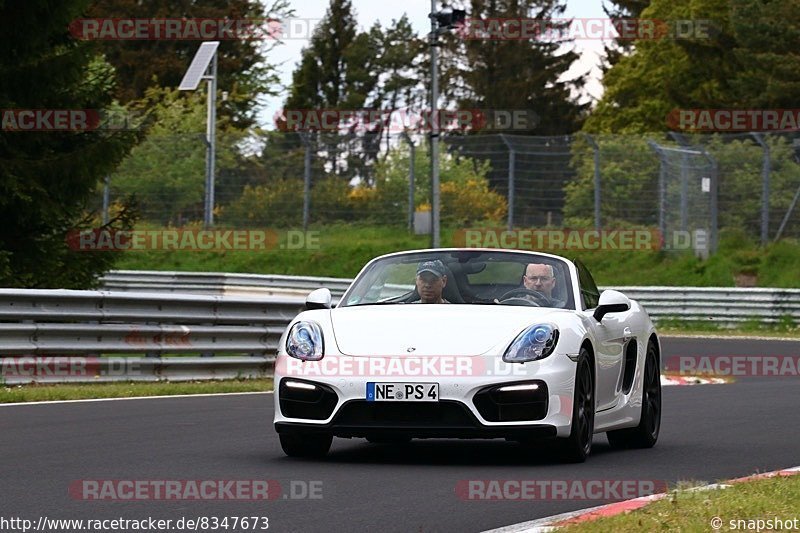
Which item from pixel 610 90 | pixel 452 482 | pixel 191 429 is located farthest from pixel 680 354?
pixel 610 90

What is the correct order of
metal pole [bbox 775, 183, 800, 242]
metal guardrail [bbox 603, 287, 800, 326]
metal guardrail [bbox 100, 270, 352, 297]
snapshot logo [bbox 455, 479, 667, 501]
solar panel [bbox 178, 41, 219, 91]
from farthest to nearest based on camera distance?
solar panel [bbox 178, 41, 219, 91] → metal guardrail [bbox 100, 270, 352, 297] → metal pole [bbox 775, 183, 800, 242] → metal guardrail [bbox 603, 287, 800, 326] → snapshot logo [bbox 455, 479, 667, 501]

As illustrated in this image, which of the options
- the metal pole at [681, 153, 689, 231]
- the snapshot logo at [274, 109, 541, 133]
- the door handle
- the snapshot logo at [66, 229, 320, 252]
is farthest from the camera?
the snapshot logo at [274, 109, 541, 133]

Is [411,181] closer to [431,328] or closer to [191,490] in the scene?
[431,328]

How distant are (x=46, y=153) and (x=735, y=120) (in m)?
42.2

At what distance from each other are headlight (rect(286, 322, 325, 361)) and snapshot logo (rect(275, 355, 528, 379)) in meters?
0.20

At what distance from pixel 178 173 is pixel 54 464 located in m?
30.8

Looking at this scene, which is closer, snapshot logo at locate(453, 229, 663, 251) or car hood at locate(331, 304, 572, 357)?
car hood at locate(331, 304, 572, 357)

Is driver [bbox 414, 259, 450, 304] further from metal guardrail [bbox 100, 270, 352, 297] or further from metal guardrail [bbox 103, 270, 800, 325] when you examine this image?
metal guardrail [bbox 100, 270, 352, 297]

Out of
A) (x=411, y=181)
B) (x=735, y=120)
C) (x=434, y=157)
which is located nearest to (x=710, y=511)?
(x=434, y=157)

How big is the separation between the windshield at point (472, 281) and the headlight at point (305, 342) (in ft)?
1.87

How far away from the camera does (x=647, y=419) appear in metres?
11.4

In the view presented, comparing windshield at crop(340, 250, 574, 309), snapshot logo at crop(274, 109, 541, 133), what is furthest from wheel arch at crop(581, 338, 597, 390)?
snapshot logo at crop(274, 109, 541, 133)

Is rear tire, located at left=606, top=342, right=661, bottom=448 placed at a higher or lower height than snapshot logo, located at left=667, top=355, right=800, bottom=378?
higher

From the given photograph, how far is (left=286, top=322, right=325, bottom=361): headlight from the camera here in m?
9.59
